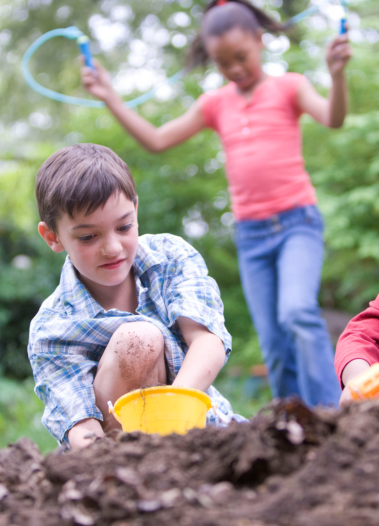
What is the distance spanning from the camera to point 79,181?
5.53 ft

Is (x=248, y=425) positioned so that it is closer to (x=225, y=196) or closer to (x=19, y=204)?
(x=225, y=196)

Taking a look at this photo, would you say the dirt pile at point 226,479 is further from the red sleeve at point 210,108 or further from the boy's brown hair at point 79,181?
the red sleeve at point 210,108

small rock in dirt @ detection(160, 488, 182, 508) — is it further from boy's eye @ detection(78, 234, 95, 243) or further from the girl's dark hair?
the girl's dark hair

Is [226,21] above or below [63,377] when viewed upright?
above

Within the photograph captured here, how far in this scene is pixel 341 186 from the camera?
5039 mm

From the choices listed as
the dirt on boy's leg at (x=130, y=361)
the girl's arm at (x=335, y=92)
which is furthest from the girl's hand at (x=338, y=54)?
the dirt on boy's leg at (x=130, y=361)

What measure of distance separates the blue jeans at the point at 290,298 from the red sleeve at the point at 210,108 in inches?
26.4

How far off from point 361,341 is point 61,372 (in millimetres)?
863

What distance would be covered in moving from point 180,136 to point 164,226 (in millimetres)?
2814

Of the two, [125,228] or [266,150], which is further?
[266,150]

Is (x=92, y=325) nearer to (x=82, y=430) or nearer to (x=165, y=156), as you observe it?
(x=82, y=430)

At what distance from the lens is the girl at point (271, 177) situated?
270 cm

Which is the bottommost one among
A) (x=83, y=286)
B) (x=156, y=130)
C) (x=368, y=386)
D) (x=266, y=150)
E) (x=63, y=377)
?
(x=63, y=377)

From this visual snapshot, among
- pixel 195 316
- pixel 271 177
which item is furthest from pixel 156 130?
pixel 195 316
